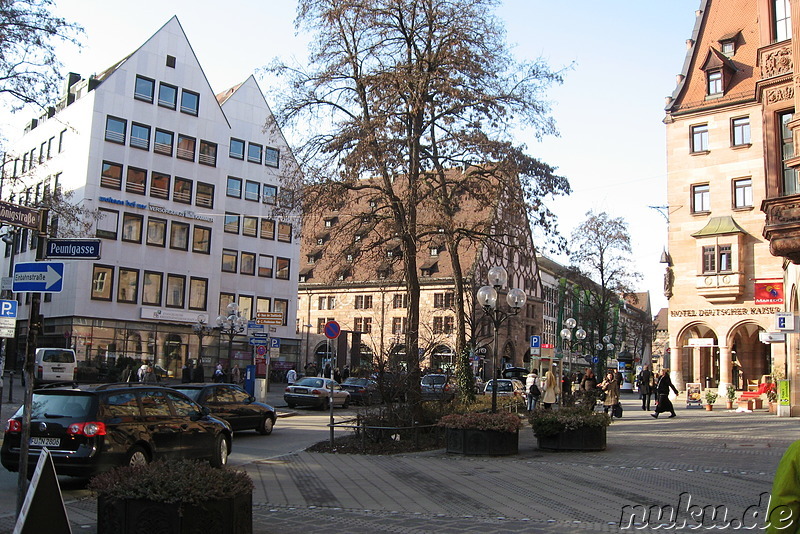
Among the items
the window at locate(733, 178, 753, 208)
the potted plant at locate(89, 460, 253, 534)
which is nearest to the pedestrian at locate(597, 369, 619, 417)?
the window at locate(733, 178, 753, 208)

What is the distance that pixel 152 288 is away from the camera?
4897 centimetres

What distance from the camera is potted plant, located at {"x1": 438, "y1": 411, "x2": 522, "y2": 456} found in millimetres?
14562

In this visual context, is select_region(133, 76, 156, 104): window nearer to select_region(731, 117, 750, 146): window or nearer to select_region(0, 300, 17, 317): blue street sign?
select_region(0, 300, 17, 317): blue street sign

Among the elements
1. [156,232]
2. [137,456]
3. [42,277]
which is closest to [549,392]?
[137,456]

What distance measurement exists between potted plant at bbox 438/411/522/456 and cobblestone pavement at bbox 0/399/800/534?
0.85 feet

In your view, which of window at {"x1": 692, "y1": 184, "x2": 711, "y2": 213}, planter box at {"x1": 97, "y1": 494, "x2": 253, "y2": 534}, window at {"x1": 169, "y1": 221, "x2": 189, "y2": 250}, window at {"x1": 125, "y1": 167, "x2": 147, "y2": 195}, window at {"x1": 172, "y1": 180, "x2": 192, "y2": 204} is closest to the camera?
planter box at {"x1": 97, "y1": 494, "x2": 253, "y2": 534}

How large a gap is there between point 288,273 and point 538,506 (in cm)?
5094

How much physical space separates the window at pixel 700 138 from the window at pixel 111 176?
110ft

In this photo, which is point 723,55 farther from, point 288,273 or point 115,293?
point 115,293

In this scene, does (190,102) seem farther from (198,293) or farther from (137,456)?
(137,456)

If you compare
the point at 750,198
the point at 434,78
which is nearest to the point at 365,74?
the point at 434,78

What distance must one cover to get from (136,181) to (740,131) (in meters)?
35.0

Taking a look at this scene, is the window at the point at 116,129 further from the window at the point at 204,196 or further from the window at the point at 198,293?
the window at the point at 198,293

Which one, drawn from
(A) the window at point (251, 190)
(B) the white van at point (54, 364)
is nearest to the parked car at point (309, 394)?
(B) the white van at point (54, 364)
